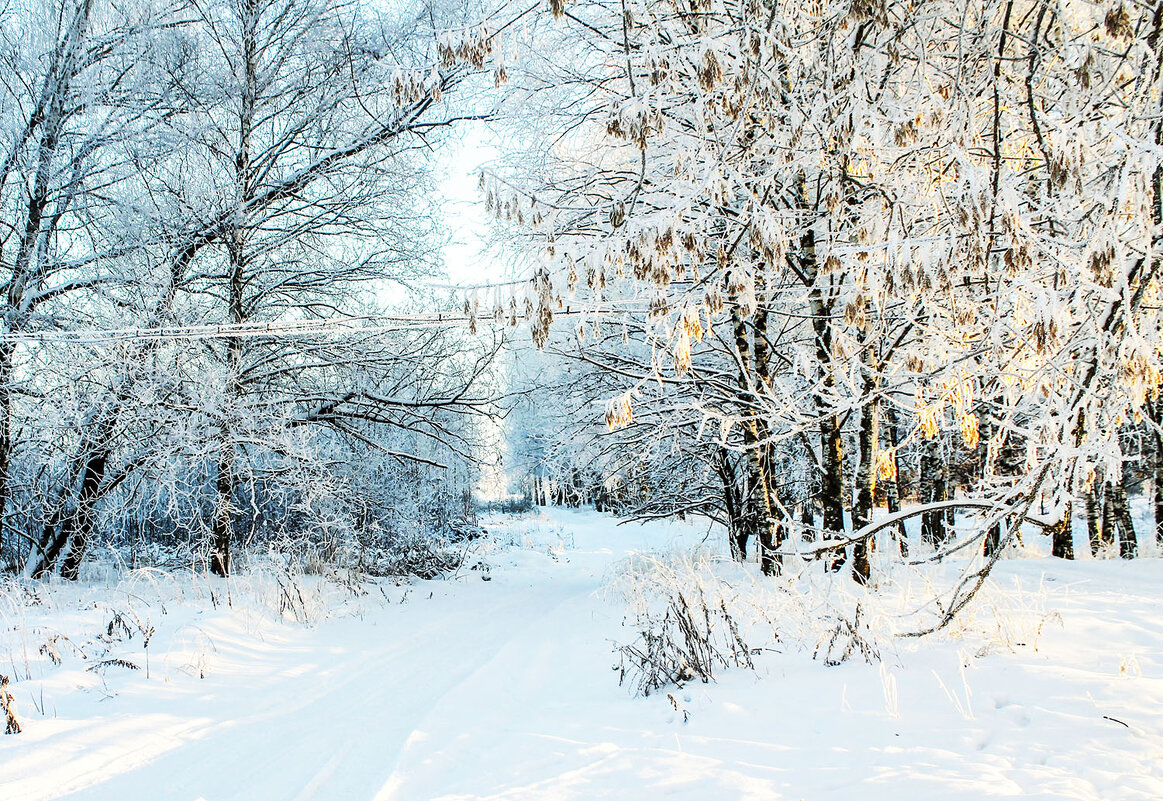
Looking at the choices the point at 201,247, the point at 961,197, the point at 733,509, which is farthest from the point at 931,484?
the point at 201,247

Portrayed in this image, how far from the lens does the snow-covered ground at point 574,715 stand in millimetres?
2709

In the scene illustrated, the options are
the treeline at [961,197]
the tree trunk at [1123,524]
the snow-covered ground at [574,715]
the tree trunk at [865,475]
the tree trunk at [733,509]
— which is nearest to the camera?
the treeline at [961,197]

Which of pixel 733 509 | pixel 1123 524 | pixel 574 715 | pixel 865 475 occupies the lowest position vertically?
pixel 574 715

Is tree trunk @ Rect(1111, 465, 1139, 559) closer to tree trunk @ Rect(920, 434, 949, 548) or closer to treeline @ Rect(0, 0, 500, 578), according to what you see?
tree trunk @ Rect(920, 434, 949, 548)

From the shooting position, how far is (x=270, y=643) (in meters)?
6.32

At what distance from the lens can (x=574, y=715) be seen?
13.2 ft

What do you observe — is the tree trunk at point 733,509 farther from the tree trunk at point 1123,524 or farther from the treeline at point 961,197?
the tree trunk at point 1123,524

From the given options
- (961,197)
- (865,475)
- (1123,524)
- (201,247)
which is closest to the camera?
(961,197)

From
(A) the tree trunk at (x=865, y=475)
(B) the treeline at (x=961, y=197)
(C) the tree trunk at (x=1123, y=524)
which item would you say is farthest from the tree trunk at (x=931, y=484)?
(B) the treeline at (x=961, y=197)

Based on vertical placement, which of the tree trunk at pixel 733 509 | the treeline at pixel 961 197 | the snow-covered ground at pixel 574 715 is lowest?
the snow-covered ground at pixel 574 715

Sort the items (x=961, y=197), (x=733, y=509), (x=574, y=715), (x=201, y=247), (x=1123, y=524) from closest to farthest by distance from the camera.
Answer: (x=961, y=197)
(x=574, y=715)
(x=733, y=509)
(x=201, y=247)
(x=1123, y=524)

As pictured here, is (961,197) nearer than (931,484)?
Yes

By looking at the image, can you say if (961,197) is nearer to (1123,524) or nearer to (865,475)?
(865,475)

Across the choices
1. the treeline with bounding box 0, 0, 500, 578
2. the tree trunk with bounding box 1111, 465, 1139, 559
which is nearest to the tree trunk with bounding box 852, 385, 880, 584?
the treeline with bounding box 0, 0, 500, 578
